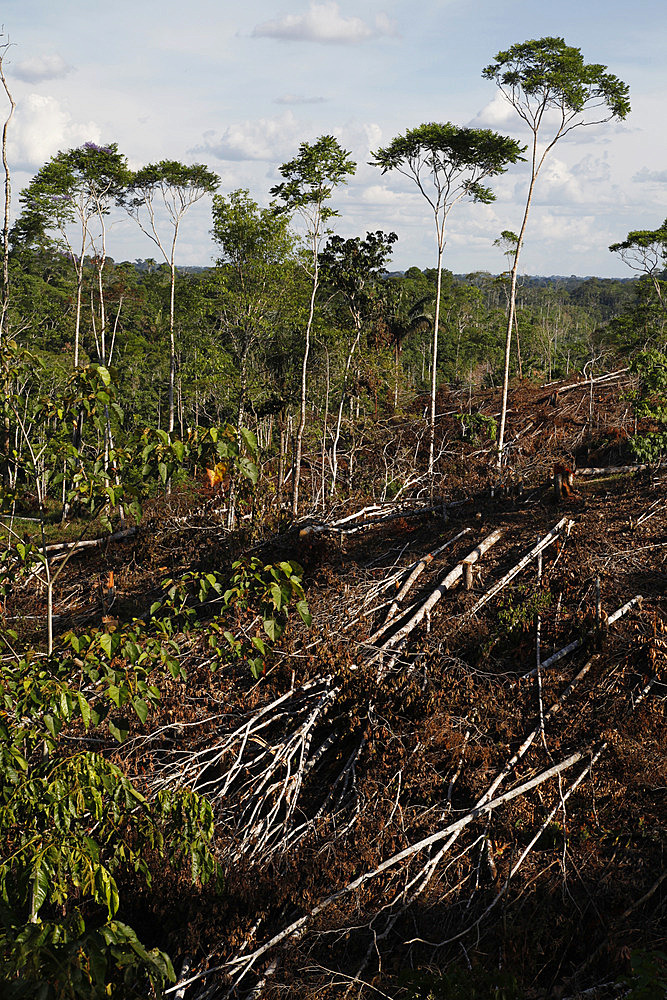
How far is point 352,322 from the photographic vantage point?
2286 cm

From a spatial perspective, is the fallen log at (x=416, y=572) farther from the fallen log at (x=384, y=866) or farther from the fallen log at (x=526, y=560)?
the fallen log at (x=384, y=866)

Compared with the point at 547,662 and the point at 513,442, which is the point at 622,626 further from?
the point at 513,442

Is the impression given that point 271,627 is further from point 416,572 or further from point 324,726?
point 416,572

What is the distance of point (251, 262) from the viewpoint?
1870 centimetres

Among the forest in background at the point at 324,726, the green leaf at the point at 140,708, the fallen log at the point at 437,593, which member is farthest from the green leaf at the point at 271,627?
the fallen log at the point at 437,593

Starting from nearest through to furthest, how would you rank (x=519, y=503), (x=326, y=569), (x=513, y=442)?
(x=326, y=569), (x=519, y=503), (x=513, y=442)

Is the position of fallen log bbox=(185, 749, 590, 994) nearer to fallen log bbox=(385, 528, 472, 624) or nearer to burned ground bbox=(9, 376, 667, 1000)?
burned ground bbox=(9, 376, 667, 1000)

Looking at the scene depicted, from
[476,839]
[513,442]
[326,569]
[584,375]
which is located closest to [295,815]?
[476,839]

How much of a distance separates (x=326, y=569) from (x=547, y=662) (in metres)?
2.74

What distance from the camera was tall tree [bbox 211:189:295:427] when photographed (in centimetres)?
1828

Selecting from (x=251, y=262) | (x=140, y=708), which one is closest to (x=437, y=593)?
(x=140, y=708)

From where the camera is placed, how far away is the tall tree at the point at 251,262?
18.3 m

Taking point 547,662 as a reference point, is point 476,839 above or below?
below

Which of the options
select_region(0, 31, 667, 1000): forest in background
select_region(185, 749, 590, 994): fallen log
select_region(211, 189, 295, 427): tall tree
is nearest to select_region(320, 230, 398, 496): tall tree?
select_region(211, 189, 295, 427): tall tree
